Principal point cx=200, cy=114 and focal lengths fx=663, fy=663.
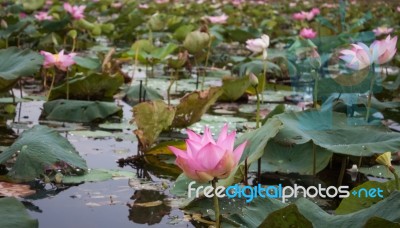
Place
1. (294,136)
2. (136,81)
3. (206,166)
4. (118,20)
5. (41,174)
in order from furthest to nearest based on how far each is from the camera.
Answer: (118,20) → (136,81) → (41,174) → (294,136) → (206,166)

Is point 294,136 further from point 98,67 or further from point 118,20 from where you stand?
point 118,20

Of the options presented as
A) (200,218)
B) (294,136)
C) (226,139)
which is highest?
(226,139)

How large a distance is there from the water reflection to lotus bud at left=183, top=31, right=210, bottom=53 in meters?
1.56

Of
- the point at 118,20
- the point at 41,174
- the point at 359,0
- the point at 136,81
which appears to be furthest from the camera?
the point at 359,0

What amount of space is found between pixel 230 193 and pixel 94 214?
339 millimetres

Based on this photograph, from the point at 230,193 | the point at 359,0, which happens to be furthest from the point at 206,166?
the point at 359,0

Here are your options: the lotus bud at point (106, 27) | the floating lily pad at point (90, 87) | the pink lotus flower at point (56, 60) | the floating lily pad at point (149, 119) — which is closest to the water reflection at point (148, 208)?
the floating lily pad at point (149, 119)

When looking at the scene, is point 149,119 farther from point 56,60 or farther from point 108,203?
point 56,60

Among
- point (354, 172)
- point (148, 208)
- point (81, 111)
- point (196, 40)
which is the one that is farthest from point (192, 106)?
point (196, 40)

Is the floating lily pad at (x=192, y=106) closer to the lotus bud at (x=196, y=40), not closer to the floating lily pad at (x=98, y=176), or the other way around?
the floating lily pad at (x=98, y=176)

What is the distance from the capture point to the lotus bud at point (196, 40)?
317 cm

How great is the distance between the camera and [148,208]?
159 cm

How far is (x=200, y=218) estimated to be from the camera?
1.52m

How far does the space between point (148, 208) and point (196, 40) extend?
1.72m
